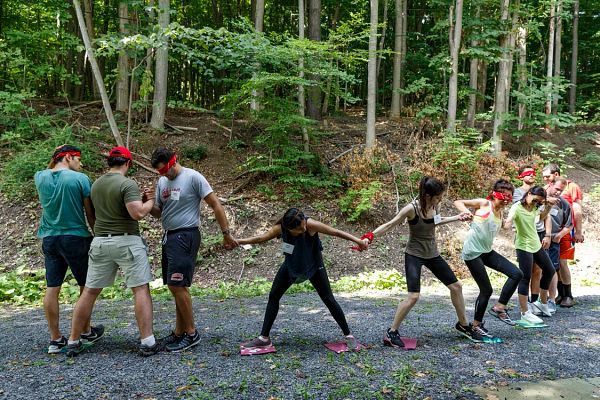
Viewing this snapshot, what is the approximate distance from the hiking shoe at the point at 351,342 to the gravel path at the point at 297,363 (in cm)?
13

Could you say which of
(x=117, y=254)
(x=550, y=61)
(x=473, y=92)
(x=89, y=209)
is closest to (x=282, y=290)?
(x=117, y=254)

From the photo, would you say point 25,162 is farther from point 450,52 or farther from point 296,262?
point 450,52

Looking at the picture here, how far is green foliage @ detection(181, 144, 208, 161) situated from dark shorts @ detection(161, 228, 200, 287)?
9.53 metres

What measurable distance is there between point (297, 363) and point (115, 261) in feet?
6.85

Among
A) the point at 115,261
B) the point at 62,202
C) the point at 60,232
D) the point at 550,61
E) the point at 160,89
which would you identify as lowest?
the point at 115,261

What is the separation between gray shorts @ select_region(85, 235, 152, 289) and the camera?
432cm

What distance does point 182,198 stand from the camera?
4504 mm

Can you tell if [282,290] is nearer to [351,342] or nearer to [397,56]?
[351,342]

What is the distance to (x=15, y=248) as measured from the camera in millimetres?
9773

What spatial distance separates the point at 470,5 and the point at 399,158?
6.61 meters

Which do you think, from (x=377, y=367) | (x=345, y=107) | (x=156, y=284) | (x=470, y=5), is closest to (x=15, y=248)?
(x=156, y=284)

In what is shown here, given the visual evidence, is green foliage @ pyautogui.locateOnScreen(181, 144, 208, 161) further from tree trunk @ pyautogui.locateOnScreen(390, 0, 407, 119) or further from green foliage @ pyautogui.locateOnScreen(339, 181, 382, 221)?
tree trunk @ pyautogui.locateOnScreen(390, 0, 407, 119)

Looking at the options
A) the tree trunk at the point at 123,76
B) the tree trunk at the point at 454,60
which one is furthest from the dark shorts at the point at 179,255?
the tree trunk at the point at 123,76

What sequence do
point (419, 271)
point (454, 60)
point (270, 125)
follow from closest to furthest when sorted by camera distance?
point (419, 271) → point (270, 125) → point (454, 60)
